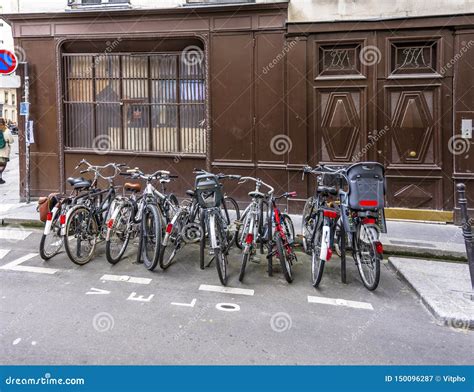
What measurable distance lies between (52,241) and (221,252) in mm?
2757

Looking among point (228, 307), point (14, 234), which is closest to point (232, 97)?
point (14, 234)

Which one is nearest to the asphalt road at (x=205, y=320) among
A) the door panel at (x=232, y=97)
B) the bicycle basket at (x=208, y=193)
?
the bicycle basket at (x=208, y=193)

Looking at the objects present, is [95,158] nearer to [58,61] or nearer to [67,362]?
[58,61]

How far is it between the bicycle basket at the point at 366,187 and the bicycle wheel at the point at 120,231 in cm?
316

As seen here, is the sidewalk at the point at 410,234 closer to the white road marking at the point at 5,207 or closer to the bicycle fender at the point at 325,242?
the white road marking at the point at 5,207

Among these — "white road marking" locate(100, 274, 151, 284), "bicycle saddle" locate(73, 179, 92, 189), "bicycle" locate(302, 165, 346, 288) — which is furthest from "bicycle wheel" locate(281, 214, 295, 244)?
"bicycle saddle" locate(73, 179, 92, 189)

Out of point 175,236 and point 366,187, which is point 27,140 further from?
point 366,187

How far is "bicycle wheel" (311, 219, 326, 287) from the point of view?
5.30 metres

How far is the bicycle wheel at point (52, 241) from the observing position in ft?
20.2

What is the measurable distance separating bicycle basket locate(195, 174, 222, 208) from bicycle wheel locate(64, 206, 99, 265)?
1.77 metres

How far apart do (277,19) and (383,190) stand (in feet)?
16.2

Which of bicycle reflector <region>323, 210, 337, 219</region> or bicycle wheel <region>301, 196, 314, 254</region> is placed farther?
bicycle wheel <region>301, 196, 314, 254</region>

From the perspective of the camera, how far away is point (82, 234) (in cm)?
620

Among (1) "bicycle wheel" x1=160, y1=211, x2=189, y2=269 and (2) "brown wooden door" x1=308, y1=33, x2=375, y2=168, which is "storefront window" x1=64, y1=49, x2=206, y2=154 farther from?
(1) "bicycle wheel" x1=160, y1=211, x2=189, y2=269
